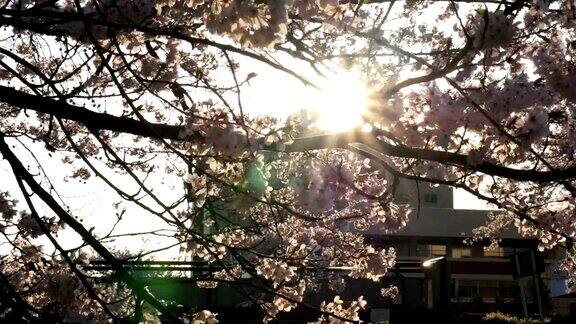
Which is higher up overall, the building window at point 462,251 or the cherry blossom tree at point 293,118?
the building window at point 462,251

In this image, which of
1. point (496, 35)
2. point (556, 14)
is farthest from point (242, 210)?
point (556, 14)

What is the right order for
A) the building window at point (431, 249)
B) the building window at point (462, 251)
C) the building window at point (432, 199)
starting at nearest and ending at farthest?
the building window at point (431, 249) → the building window at point (462, 251) → the building window at point (432, 199)

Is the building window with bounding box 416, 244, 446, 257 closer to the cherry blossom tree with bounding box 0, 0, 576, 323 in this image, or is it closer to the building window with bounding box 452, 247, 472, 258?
the building window with bounding box 452, 247, 472, 258

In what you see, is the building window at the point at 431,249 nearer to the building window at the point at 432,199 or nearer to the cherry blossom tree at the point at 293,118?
the building window at the point at 432,199

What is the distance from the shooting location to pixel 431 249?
40188mm

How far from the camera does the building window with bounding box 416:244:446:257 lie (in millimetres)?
39875

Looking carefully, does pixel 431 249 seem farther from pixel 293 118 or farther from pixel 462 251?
pixel 293 118

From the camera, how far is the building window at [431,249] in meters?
39.9

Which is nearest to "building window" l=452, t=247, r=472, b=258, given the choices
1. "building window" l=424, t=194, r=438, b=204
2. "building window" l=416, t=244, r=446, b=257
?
"building window" l=416, t=244, r=446, b=257

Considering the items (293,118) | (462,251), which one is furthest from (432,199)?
(293,118)

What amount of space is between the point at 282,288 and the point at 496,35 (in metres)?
3.74

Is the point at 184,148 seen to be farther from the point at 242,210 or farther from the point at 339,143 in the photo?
the point at 339,143

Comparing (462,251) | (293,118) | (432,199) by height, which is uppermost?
(432,199)

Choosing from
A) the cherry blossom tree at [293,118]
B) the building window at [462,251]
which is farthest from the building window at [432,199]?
the cherry blossom tree at [293,118]
